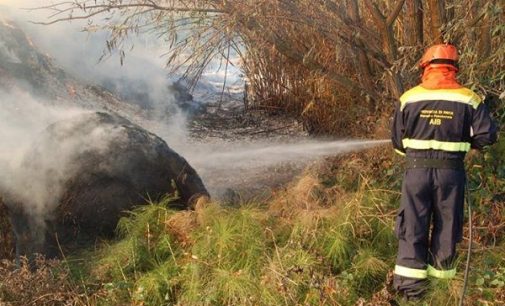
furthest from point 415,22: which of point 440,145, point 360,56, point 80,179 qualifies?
point 80,179

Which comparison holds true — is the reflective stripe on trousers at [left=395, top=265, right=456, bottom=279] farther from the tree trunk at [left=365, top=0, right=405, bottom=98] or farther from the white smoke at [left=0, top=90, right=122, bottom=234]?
the white smoke at [left=0, top=90, right=122, bottom=234]

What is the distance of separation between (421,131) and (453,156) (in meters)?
0.26

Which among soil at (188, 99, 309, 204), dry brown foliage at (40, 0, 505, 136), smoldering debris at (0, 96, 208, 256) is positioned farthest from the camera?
soil at (188, 99, 309, 204)

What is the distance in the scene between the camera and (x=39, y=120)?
6027mm

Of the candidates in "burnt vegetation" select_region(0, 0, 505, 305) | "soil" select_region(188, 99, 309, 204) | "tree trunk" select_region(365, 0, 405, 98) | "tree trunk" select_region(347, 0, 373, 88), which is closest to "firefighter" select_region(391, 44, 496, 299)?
"burnt vegetation" select_region(0, 0, 505, 305)

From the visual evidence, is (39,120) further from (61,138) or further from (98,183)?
(98,183)

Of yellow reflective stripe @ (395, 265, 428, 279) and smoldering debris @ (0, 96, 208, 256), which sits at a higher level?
smoldering debris @ (0, 96, 208, 256)

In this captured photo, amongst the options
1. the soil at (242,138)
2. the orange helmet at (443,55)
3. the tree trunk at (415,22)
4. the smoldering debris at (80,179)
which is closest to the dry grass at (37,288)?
the smoldering debris at (80,179)

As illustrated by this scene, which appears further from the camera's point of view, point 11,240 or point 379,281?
point 11,240

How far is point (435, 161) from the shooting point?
3.49 metres

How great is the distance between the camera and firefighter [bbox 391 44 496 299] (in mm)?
3396

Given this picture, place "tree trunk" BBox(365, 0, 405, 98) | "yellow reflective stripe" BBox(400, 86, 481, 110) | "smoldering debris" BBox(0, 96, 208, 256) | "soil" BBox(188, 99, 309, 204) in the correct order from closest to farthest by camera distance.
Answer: "yellow reflective stripe" BBox(400, 86, 481, 110) → "smoldering debris" BBox(0, 96, 208, 256) → "tree trunk" BBox(365, 0, 405, 98) → "soil" BBox(188, 99, 309, 204)

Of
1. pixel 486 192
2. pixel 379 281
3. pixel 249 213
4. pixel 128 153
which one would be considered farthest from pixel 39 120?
pixel 486 192


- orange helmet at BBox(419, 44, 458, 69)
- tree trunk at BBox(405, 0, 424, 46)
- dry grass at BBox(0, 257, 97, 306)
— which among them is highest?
tree trunk at BBox(405, 0, 424, 46)
